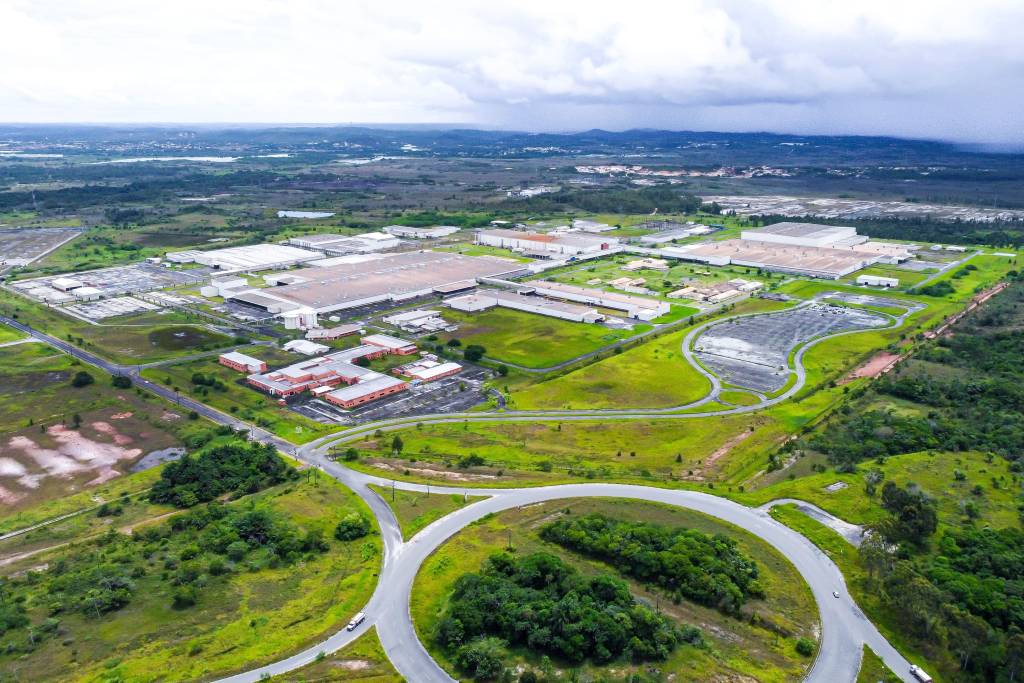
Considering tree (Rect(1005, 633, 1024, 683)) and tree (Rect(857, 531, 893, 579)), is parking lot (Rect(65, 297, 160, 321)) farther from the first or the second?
tree (Rect(1005, 633, 1024, 683))

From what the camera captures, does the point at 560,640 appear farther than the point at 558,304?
No

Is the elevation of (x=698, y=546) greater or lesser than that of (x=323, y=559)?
greater

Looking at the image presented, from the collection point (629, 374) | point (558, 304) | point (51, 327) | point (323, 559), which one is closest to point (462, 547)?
point (323, 559)

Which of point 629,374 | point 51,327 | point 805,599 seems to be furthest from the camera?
point 51,327

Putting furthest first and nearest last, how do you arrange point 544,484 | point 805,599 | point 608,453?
point 608,453 < point 544,484 < point 805,599

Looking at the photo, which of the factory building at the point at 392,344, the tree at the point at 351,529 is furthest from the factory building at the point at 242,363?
the tree at the point at 351,529

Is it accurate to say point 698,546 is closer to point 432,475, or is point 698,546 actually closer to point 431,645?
point 431,645

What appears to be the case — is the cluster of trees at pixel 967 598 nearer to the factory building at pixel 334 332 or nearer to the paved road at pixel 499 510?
the paved road at pixel 499 510
